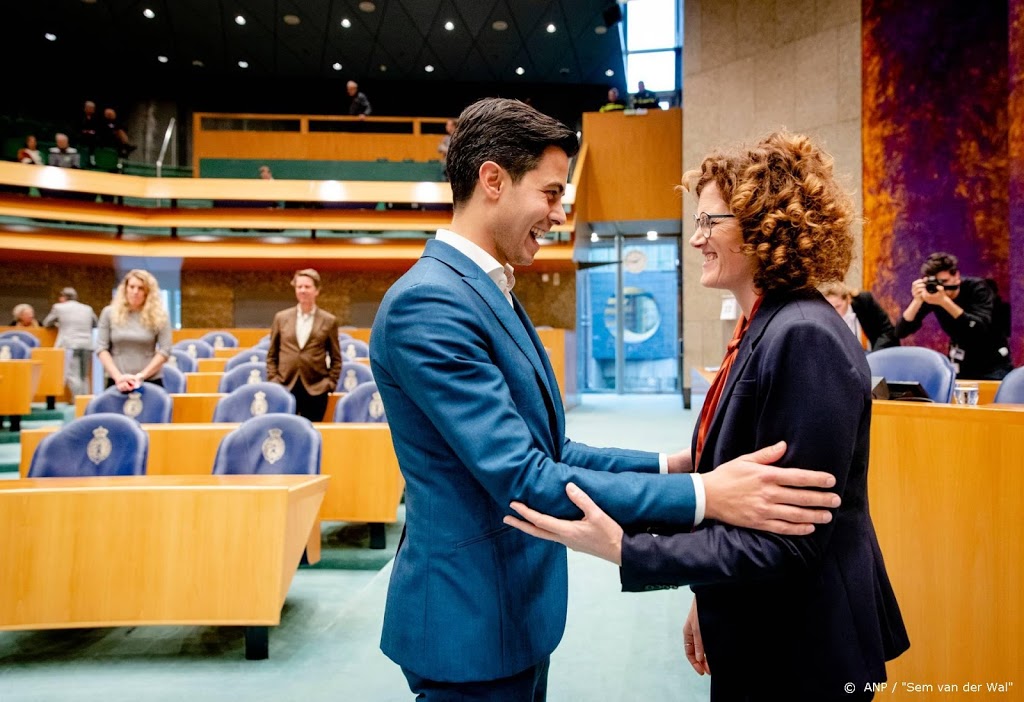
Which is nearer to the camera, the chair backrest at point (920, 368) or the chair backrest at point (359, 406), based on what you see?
the chair backrest at point (920, 368)

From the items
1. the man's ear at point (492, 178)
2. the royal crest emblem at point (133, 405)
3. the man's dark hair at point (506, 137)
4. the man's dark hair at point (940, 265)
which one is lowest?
the royal crest emblem at point (133, 405)

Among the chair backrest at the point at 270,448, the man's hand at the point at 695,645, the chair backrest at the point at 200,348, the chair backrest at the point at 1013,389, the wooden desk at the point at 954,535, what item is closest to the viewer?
the man's hand at the point at 695,645

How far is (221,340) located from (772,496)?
372 inches

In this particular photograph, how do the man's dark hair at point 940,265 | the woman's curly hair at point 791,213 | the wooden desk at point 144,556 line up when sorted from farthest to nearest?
1. the man's dark hair at point 940,265
2. the wooden desk at point 144,556
3. the woman's curly hair at point 791,213

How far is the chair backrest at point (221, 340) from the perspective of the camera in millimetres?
9337

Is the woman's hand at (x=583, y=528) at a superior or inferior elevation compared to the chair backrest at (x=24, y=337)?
inferior

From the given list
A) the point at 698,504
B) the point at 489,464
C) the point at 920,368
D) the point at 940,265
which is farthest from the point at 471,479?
the point at 940,265

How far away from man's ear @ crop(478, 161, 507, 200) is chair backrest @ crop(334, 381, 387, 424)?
3.37 meters

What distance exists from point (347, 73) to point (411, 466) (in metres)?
15.6

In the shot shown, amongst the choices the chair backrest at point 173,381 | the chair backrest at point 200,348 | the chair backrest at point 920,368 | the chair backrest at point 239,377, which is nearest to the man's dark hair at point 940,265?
the chair backrest at point 920,368

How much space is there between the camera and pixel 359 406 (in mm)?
4445

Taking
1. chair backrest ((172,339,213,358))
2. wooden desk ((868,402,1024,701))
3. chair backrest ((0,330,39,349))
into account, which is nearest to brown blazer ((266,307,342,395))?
wooden desk ((868,402,1024,701))

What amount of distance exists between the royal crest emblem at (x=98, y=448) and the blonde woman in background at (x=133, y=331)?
1.40 meters

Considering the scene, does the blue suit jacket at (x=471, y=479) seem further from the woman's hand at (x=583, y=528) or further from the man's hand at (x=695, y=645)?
the man's hand at (x=695, y=645)
